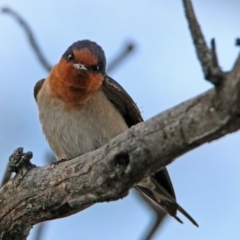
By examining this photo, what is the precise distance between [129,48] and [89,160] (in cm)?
162

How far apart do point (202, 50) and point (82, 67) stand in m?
2.62

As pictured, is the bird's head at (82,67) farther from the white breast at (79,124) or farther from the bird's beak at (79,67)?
the white breast at (79,124)

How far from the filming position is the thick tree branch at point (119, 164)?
2.60 meters

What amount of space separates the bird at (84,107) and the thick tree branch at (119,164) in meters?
1.00

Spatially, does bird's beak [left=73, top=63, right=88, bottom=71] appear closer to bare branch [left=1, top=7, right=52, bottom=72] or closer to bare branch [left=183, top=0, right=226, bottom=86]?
bare branch [left=1, top=7, right=52, bottom=72]

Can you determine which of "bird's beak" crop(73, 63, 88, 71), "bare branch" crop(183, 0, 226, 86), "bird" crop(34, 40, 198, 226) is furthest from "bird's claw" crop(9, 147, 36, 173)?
"bare branch" crop(183, 0, 226, 86)

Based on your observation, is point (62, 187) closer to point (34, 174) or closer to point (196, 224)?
point (34, 174)

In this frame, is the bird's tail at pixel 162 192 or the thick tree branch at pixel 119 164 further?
the bird's tail at pixel 162 192

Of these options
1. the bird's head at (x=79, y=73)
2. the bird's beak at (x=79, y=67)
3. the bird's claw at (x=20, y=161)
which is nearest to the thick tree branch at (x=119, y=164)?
the bird's claw at (x=20, y=161)

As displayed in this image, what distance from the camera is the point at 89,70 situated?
500 cm

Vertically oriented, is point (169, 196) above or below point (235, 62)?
below

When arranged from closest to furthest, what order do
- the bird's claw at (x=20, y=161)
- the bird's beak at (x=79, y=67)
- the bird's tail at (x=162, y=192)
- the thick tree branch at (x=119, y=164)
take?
1. the thick tree branch at (x=119, y=164)
2. the bird's claw at (x=20, y=161)
3. the bird's tail at (x=162, y=192)
4. the bird's beak at (x=79, y=67)

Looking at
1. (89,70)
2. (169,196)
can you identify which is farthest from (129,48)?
(169,196)

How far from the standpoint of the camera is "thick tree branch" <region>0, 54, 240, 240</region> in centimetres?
260
